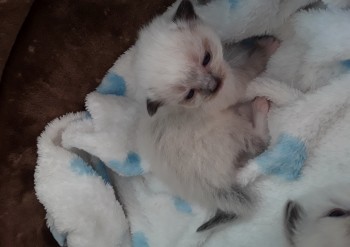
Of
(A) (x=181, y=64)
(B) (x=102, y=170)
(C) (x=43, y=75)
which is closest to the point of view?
(A) (x=181, y=64)

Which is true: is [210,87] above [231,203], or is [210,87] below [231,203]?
above

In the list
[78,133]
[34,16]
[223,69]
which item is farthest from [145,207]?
[34,16]

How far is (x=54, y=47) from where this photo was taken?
5.55 feet

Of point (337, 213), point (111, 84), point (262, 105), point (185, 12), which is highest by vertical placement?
point (185, 12)

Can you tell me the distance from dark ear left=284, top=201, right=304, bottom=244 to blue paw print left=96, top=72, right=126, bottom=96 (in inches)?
23.7

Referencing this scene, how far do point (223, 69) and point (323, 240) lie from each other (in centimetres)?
48

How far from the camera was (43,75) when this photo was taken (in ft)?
5.55

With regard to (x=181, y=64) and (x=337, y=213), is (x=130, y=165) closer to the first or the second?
(x=181, y=64)

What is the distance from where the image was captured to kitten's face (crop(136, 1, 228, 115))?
1.45m

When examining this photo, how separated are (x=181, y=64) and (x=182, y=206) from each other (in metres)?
0.47

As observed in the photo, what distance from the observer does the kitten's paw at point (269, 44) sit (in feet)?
5.36

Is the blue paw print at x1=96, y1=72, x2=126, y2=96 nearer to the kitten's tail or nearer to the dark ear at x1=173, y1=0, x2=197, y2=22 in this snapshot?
the dark ear at x1=173, y1=0, x2=197, y2=22

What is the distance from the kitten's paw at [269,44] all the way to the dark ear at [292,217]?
0.41m

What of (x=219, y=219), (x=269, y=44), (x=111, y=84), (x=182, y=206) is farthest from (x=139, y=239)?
(x=269, y=44)
